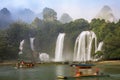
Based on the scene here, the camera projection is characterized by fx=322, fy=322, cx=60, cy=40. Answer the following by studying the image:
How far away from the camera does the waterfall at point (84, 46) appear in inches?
3669

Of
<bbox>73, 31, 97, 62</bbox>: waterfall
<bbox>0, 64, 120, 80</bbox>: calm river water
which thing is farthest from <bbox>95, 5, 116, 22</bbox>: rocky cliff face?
<bbox>0, 64, 120, 80</bbox>: calm river water

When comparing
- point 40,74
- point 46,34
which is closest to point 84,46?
point 46,34

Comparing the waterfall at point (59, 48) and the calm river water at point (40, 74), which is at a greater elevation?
the waterfall at point (59, 48)

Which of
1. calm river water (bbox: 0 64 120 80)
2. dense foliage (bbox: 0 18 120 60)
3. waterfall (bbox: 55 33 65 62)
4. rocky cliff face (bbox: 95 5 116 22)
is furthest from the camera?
rocky cliff face (bbox: 95 5 116 22)

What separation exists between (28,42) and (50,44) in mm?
7518

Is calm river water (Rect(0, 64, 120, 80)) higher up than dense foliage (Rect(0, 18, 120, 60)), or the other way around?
dense foliage (Rect(0, 18, 120, 60))

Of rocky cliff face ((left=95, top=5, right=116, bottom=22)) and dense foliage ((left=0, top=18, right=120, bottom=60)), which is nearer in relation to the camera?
dense foliage ((left=0, top=18, right=120, bottom=60))

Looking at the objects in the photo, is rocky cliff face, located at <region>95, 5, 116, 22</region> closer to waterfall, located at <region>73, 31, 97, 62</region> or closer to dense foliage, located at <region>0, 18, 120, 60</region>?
dense foliage, located at <region>0, 18, 120, 60</region>

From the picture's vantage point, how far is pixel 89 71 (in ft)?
135

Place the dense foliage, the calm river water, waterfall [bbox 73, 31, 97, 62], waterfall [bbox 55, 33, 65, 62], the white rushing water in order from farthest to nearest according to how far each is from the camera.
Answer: the white rushing water, waterfall [bbox 55, 33, 65, 62], the dense foliage, waterfall [bbox 73, 31, 97, 62], the calm river water

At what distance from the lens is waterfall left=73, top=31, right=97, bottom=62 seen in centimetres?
9319

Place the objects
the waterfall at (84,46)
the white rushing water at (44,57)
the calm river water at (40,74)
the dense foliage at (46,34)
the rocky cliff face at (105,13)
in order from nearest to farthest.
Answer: the calm river water at (40,74) → the waterfall at (84,46) → the dense foliage at (46,34) → the white rushing water at (44,57) → the rocky cliff face at (105,13)

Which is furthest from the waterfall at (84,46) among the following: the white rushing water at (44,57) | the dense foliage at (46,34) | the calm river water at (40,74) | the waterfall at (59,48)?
the calm river water at (40,74)

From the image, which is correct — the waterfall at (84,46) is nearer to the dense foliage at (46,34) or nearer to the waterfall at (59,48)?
the dense foliage at (46,34)
